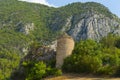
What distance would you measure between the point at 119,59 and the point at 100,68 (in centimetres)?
587

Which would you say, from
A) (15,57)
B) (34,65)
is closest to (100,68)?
(34,65)

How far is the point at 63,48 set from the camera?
229ft

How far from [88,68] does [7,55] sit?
13262cm

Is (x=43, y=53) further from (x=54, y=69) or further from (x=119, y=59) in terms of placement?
(x=119, y=59)

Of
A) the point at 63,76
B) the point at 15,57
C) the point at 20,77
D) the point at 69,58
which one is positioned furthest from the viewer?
the point at 15,57

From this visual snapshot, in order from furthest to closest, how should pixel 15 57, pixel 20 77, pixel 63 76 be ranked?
pixel 15 57 → pixel 20 77 → pixel 63 76

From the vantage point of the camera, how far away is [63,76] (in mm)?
65250

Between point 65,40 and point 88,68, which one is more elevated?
point 65,40

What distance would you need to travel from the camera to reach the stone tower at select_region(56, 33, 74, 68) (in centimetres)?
6988

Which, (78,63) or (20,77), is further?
(20,77)

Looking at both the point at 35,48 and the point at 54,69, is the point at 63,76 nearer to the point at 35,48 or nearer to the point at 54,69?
the point at 54,69

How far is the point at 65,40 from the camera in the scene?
230 ft

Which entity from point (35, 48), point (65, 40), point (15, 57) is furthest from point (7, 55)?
point (65, 40)

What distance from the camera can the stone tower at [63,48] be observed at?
69875 mm
